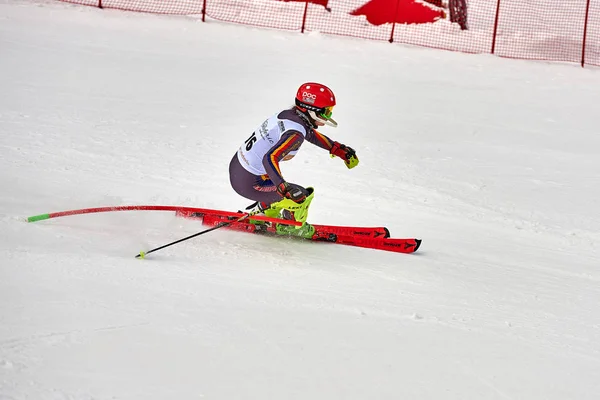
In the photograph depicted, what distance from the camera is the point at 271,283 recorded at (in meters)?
5.27

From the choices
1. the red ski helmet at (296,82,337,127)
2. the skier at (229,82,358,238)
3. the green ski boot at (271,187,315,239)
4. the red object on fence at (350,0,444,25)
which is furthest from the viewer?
the red object on fence at (350,0,444,25)

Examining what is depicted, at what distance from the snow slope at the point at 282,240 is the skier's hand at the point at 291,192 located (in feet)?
1.55

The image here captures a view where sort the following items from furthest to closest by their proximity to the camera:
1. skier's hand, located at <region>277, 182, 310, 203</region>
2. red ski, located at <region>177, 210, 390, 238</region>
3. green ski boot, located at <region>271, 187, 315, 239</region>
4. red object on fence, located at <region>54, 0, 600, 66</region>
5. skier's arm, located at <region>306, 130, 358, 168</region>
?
red object on fence, located at <region>54, 0, 600, 66</region> < skier's arm, located at <region>306, 130, 358, 168</region> < green ski boot, located at <region>271, 187, 315, 239</region> < red ski, located at <region>177, 210, 390, 238</region> < skier's hand, located at <region>277, 182, 310, 203</region>

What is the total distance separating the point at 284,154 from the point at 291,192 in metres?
0.35

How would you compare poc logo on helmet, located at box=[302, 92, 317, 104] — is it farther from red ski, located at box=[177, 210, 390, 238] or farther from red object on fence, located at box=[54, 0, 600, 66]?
red object on fence, located at box=[54, 0, 600, 66]

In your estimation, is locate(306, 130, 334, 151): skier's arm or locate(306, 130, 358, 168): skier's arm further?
locate(306, 130, 358, 168): skier's arm

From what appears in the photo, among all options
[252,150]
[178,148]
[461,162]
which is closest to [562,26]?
[461,162]

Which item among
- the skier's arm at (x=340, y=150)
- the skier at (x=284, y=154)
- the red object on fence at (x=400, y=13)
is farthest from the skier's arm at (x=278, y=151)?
the red object on fence at (x=400, y=13)

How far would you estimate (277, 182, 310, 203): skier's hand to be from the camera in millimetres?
5934

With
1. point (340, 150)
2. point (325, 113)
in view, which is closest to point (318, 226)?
point (340, 150)

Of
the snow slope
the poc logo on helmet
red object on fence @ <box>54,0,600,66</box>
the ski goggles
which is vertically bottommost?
the snow slope

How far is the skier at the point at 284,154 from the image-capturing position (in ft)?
19.9

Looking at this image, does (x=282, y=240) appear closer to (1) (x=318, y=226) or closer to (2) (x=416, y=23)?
(1) (x=318, y=226)

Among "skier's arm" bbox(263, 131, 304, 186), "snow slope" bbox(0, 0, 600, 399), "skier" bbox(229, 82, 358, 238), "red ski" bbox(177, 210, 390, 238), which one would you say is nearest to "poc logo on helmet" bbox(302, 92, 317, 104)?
"skier" bbox(229, 82, 358, 238)
